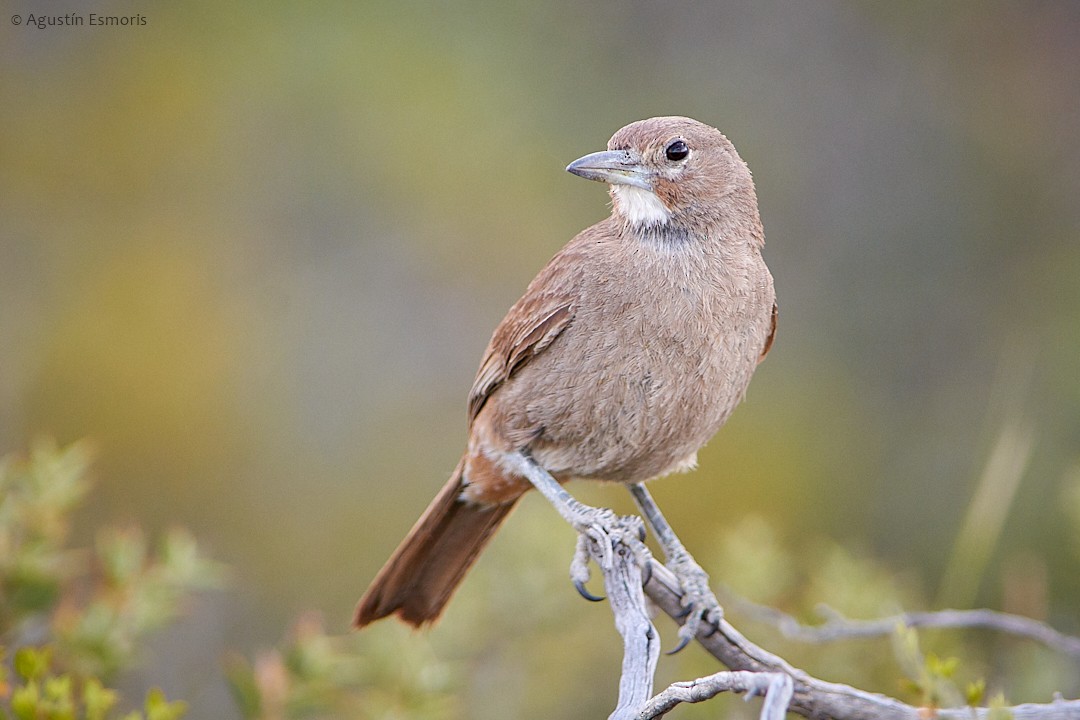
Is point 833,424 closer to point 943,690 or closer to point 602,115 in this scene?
point 602,115

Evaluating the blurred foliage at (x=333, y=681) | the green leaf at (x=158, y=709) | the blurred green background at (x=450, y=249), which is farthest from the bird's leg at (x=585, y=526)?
the blurred green background at (x=450, y=249)

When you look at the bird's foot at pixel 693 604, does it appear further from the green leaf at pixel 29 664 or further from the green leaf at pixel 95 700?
the green leaf at pixel 29 664

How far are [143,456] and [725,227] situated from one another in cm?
445

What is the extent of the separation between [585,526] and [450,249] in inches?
178

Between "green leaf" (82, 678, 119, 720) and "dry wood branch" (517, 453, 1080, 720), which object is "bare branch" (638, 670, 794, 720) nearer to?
"dry wood branch" (517, 453, 1080, 720)

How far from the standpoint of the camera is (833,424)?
27.9 ft

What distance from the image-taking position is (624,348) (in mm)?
4562

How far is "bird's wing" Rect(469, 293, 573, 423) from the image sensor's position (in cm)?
479

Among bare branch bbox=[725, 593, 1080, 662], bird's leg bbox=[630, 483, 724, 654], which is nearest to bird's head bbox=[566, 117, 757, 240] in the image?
bird's leg bbox=[630, 483, 724, 654]

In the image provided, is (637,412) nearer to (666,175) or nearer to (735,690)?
(666,175)

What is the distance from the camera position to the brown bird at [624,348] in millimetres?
→ 4562

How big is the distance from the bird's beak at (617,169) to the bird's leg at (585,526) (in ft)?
3.50

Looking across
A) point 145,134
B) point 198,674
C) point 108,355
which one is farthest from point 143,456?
point 145,134

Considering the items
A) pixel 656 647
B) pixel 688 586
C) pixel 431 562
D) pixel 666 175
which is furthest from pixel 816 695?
pixel 666 175
